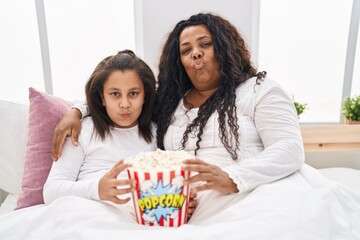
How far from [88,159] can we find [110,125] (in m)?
0.16

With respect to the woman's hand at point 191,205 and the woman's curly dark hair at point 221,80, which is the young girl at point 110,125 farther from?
the woman's hand at point 191,205

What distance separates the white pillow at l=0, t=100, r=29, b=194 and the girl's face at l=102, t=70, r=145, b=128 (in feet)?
1.47

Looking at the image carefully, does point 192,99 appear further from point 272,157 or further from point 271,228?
point 271,228

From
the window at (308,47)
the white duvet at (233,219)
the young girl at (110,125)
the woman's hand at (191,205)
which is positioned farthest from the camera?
the window at (308,47)

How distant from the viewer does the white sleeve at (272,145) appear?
88cm

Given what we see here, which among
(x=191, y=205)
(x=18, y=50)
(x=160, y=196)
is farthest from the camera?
(x=18, y=50)

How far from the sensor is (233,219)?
728 mm

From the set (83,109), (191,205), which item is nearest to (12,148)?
(83,109)

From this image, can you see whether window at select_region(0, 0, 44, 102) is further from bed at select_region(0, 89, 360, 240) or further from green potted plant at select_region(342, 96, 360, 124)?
green potted plant at select_region(342, 96, 360, 124)

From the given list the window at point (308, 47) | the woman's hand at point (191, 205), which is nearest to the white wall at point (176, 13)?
the window at point (308, 47)

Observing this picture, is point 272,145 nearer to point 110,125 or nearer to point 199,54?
point 199,54

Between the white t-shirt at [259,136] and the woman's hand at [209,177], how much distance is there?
0.07 m

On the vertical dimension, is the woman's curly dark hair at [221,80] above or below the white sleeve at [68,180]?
above

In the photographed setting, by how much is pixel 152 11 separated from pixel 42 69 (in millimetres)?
948
